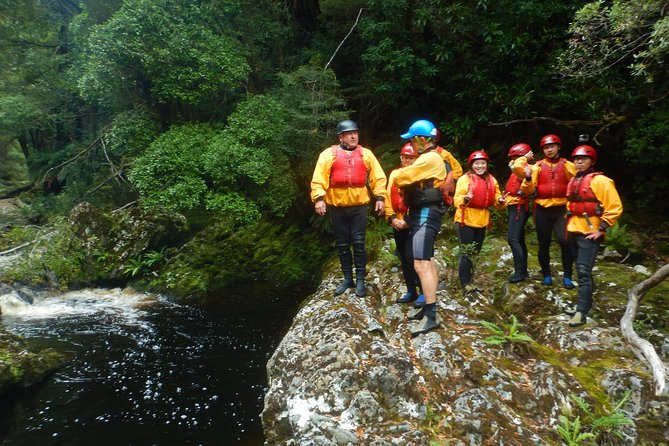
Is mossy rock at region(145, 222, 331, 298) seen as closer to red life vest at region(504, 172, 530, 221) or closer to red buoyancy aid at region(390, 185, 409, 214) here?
red buoyancy aid at region(390, 185, 409, 214)

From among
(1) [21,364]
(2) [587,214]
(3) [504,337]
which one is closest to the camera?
(3) [504,337]

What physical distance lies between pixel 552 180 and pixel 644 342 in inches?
101

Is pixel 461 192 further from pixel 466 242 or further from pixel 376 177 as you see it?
pixel 376 177

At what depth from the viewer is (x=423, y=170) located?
4570 millimetres

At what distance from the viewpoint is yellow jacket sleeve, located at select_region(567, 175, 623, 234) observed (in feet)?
16.0

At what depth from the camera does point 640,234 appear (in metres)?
8.65

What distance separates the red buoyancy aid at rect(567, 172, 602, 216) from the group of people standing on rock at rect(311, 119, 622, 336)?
1 centimetres

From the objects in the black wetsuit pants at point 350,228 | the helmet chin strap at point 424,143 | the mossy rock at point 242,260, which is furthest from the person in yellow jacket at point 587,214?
the mossy rock at point 242,260

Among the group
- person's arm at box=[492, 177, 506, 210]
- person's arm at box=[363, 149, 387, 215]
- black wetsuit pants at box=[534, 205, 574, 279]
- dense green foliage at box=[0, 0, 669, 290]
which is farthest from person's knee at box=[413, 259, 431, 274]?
dense green foliage at box=[0, 0, 669, 290]

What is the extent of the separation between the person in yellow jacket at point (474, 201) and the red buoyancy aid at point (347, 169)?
1554 mm

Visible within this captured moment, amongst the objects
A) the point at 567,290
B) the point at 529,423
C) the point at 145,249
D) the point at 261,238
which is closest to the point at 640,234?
the point at 567,290

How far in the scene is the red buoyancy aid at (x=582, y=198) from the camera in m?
5.02

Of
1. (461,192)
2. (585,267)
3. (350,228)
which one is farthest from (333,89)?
(585,267)

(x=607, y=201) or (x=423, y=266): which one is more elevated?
(x=607, y=201)
